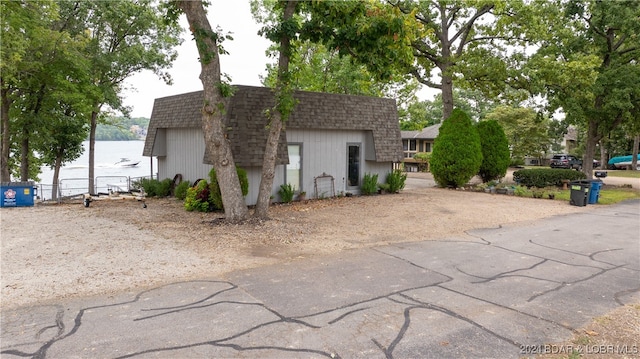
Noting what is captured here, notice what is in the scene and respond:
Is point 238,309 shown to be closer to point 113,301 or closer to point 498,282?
point 113,301

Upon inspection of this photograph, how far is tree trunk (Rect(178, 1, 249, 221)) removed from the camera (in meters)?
9.23

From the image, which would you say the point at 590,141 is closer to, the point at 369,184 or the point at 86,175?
the point at 369,184

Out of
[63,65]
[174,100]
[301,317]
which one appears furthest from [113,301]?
[63,65]

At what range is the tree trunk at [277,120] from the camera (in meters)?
9.83

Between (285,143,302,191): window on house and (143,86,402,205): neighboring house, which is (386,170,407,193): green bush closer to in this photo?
(143,86,402,205): neighboring house

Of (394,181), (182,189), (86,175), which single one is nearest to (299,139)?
(182,189)

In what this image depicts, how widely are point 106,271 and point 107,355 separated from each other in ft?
9.73

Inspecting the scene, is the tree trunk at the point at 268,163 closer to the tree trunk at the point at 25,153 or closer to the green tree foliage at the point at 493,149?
the green tree foliage at the point at 493,149

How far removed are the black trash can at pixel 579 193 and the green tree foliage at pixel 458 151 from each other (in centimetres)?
449

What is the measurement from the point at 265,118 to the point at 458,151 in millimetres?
9403

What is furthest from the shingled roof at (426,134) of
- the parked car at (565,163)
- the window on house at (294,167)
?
the window on house at (294,167)

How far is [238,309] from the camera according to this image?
489cm

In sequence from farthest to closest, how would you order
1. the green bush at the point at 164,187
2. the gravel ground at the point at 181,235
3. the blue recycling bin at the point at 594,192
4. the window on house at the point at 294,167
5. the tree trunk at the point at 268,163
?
1. the green bush at the point at 164,187
2. the blue recycling bin at the point at 594,192
3. the window on house at the point at 294,167
4. the tree trunk at the point at 268,163
5. the gravel ground at the point at 181,235

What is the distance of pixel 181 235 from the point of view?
8.89 meters
